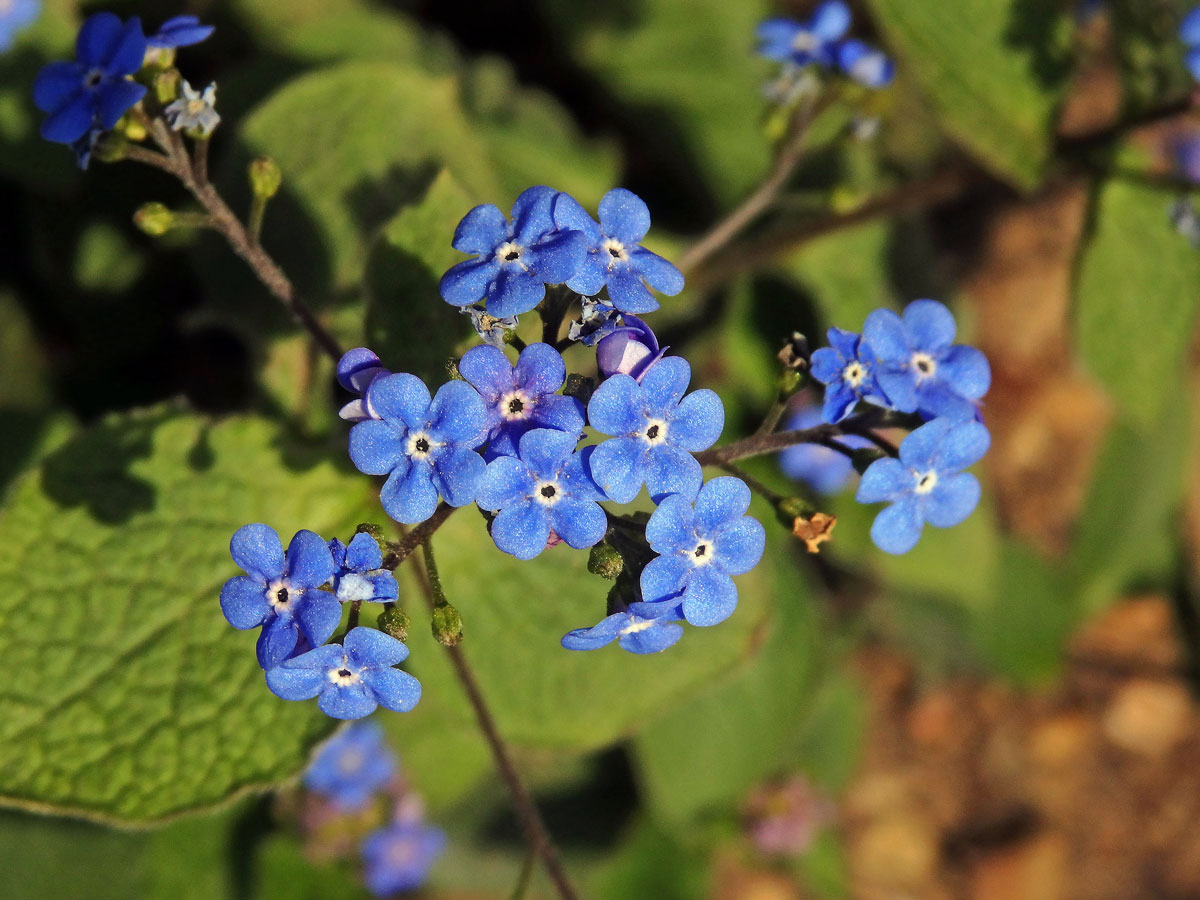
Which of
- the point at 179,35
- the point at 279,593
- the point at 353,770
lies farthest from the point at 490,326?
the point at 353,770

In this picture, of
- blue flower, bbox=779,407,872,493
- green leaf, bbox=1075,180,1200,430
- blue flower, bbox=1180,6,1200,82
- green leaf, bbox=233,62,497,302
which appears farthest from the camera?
blue flower, bbox=779,407,872,493

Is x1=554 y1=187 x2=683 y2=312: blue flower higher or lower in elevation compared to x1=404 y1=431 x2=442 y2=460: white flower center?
higher

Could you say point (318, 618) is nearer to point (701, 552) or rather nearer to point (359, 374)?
point (359, 374)

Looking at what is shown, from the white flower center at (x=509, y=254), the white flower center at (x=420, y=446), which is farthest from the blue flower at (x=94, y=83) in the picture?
the white flower center at (x=420, y=446)

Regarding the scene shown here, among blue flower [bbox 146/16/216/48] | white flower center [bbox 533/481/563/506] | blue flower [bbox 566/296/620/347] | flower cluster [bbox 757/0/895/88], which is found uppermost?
blue flower [bbox 146/16/216/48]

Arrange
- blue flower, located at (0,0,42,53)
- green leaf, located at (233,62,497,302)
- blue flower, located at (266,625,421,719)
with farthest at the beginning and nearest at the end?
blue flower, located at (0,0,42,53) < green leaf, located at (233,62,497,302) < blue flower, located at (266,625,421,719)

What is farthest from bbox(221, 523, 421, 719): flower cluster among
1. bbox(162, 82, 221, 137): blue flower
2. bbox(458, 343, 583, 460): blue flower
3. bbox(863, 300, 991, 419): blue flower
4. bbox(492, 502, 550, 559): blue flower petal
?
bbox(863, 300, 991, 419): blue flower

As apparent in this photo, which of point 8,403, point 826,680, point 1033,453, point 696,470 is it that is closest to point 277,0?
point 8,403

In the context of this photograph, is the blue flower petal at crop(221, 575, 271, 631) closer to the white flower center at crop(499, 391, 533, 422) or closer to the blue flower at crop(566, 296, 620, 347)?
the white flower center at crop(499, 391, 533, 422)

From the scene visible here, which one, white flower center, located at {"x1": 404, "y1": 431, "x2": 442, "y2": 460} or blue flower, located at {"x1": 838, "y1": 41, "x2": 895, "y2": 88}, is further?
blue flower, located at {"x1": 838, "y1": 41, "x2": 895, "y2": 88}
